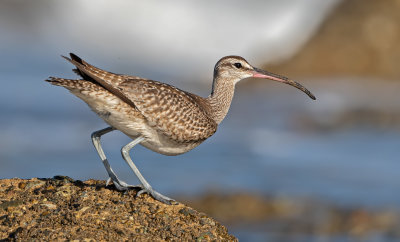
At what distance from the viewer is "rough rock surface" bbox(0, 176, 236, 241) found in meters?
8.38

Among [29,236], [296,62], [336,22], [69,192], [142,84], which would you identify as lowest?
[29,236]

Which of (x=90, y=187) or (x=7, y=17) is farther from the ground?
(x=7, y=17)

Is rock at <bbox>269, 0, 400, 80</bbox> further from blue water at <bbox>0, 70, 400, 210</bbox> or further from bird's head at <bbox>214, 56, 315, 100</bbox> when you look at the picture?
bird's head at <bbox>214, 56, 315, 100</bbox>

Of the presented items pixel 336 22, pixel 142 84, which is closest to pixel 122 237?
pixel 142 84

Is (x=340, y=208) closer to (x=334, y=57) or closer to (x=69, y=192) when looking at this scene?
(x=69, y=192)

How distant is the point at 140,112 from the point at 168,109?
46 cm

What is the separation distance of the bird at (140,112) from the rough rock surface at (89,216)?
1.01 ft

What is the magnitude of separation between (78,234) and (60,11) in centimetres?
3698

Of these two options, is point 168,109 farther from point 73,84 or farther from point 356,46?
point 356,46

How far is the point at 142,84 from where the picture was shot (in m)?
10.4

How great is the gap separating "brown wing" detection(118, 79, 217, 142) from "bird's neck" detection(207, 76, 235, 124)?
0.95 meters

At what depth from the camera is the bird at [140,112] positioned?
973 cm

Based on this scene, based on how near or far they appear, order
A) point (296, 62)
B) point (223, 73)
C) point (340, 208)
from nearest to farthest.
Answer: point (223, 73), point (340, 208), point (296, 62)

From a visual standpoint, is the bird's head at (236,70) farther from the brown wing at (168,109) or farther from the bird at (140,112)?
the brown wing at (168,109)
